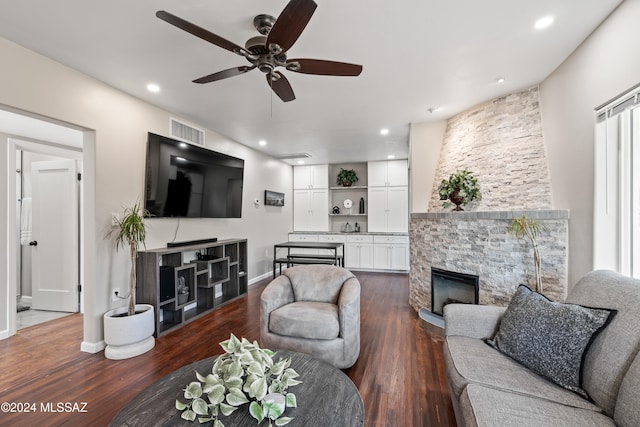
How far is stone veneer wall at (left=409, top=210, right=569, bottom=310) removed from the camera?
2.53 m

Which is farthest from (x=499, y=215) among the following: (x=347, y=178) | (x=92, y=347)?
(x=347, y=178)

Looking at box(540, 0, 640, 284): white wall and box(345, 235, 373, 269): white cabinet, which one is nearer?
box(540, 0, 640, 284): white wall

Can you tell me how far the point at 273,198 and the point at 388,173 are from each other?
275 centimetres

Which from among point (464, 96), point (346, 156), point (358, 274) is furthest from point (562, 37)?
point (358, 274)

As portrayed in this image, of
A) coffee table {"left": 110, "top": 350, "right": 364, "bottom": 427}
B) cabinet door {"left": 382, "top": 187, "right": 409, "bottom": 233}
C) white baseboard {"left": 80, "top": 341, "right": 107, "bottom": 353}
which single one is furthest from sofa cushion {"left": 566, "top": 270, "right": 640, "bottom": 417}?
cabinet door {"left": 382, "top": 187, "right": 409, "bottom": 233}

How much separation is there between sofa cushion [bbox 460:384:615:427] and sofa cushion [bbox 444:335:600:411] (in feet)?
0.18

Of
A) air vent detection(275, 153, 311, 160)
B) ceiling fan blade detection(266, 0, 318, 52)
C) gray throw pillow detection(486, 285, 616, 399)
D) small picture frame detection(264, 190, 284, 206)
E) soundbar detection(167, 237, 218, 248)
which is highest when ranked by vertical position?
air vent detection(275, 153, 311, 160)

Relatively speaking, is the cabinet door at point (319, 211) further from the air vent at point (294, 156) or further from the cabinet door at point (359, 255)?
the air vent at point (294, 156)

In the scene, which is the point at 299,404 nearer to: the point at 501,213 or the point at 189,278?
the point at 501,213

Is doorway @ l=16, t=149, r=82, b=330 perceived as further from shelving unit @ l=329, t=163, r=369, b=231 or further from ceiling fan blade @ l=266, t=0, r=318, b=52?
shelving unit @ l=329, t=163, r=369, b=231

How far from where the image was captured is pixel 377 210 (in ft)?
21.9

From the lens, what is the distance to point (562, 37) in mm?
2115

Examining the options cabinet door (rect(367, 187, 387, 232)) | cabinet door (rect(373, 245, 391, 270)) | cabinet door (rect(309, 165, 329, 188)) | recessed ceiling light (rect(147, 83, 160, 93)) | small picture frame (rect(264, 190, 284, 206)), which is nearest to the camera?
recessed ceiling light (rect(147, 83, 160, 93))

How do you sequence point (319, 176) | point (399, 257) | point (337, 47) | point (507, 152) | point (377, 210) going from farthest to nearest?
point (319, 176) < point (377, 210) < point (399, 257) < point (507, 152) < point (337, 47)
